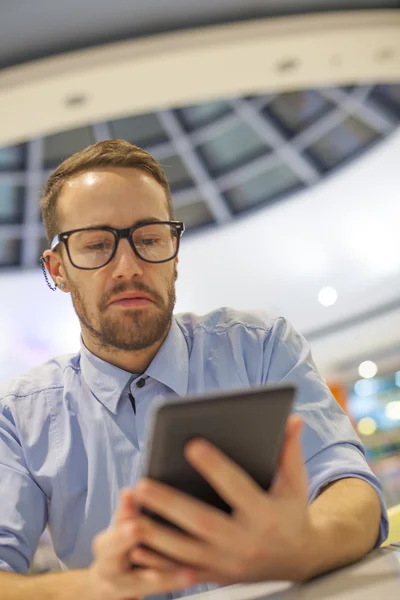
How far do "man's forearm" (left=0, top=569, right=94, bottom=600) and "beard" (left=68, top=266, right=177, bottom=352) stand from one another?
0.61 metres

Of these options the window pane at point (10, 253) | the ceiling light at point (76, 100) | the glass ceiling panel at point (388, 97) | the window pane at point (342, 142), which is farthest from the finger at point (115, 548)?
the window pane at point (10, 253)

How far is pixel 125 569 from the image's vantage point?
3.10 ft

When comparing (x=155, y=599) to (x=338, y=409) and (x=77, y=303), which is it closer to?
(x=338, y=409)

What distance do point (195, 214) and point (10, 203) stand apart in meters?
3.29

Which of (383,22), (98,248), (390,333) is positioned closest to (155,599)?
(98,248)

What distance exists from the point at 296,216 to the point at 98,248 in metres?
10.7

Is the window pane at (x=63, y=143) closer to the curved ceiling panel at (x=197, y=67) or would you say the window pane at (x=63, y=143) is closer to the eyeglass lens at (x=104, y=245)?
the curved ceiling panel at (x=197, y=67)

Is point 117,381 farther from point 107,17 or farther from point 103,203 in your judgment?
point 107,17

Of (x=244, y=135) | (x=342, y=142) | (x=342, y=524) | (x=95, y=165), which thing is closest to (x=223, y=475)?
(x=342, y=524)

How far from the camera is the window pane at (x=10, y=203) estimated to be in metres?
10.2

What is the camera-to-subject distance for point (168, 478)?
897 mm

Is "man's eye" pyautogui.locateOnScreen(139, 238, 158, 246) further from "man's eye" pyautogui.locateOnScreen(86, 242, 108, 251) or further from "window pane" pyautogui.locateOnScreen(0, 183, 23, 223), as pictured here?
"window pane" pyautogui.locateOnScreen(0, 183, 23, 223)

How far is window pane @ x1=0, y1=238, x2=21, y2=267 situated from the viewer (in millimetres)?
11445

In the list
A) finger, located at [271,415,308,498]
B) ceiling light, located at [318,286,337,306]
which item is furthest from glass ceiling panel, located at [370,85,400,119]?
finger, located at [271,415,308,498]
